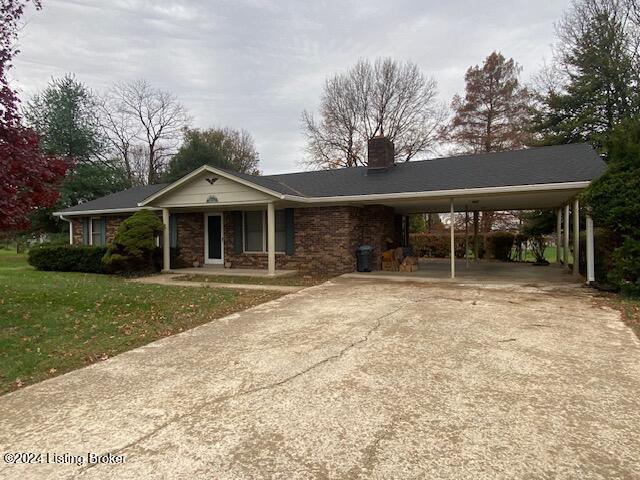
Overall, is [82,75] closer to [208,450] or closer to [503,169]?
[503,169]

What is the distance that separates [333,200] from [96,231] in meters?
11.4

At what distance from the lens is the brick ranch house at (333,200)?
33.5 ft

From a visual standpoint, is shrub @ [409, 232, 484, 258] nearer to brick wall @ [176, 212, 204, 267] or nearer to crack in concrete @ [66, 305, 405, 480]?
brick wall @ [176, 212, 204, 267]

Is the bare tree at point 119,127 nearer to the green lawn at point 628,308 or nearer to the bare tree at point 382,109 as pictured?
the bare tree at point 382,109

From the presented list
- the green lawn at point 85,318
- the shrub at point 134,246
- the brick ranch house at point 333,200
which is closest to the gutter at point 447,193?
the brick ranch house at point 333,200

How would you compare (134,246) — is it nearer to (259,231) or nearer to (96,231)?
(259,231)

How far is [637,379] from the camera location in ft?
11.6

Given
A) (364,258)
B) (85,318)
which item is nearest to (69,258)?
(85,318)

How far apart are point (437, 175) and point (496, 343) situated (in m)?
7.87


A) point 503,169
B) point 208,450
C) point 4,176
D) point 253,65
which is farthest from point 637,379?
point 253,65

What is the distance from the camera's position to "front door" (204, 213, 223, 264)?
14.1 metres

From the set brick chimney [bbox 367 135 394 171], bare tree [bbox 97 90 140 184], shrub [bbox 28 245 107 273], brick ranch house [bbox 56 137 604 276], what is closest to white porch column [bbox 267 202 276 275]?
brick ranch house [bbox 56 137 604 276]

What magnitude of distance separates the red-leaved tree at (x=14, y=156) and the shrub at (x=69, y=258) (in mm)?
7756

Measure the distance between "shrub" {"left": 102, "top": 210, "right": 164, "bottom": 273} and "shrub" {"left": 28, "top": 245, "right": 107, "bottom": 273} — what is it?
2.47 ft
